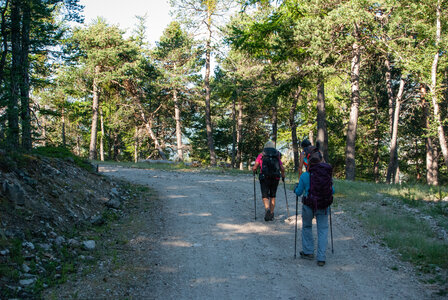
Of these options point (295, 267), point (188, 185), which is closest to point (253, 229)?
point (295, 267)

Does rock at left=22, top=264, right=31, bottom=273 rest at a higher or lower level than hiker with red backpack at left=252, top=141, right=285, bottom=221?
lower

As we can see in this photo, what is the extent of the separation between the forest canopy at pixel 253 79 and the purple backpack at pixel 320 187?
24.3 ft

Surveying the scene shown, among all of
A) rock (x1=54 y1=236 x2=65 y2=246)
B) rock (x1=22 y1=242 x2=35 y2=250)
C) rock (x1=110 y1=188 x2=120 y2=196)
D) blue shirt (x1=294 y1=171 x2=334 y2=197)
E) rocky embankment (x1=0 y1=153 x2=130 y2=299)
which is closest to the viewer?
rocky embankment (x1=0 y1=153 x2=130 y2=299)

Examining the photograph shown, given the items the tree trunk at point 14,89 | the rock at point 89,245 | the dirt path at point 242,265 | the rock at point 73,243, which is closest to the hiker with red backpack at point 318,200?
the dirt path at point 242,265

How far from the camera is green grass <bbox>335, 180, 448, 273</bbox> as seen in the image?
6613mm

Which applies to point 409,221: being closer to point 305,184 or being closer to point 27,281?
point 305,184

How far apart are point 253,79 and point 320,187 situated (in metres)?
25.1

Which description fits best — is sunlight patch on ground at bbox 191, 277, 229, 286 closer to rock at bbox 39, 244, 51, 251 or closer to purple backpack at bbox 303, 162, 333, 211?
purple backpack at bbox 303, 162, 333, 211

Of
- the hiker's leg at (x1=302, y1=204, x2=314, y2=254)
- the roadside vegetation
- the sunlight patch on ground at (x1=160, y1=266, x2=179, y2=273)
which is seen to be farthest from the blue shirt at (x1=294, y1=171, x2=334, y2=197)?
the sunlight patch on ground at (x1=160, y1=266, x2=179, y2=273)

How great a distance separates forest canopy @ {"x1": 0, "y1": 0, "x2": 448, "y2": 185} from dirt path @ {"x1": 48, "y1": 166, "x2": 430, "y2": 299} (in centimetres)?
496

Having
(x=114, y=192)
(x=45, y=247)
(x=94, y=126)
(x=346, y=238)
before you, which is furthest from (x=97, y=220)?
(x=94, y=126)

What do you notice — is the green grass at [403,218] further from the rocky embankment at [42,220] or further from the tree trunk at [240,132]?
the tree trunk at [240,132]

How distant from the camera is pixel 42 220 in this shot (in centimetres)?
668

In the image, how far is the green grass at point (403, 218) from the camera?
21.7 feet
